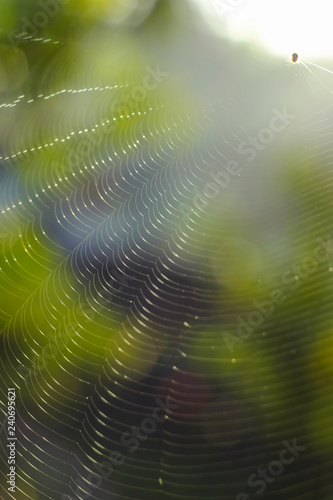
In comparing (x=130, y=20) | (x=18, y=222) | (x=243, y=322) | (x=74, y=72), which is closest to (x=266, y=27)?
(x=130, y=20)

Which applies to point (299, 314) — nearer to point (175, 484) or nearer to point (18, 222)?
point (175, 484)

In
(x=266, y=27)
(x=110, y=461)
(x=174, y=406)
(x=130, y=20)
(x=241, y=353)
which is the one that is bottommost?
(x=110, y=461)

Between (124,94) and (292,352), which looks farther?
(124,94)

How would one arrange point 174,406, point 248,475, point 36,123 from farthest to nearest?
point 36,123
point 174,406
point 248,475

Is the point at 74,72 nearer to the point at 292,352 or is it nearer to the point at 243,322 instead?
the point at 243,322

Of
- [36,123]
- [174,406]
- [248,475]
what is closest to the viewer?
[248,475]

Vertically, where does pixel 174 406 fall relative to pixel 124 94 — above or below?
below

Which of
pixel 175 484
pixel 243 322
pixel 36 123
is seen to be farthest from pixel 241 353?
pixel 36 123
